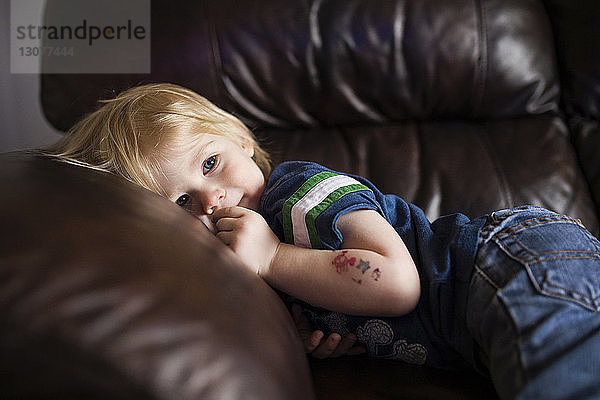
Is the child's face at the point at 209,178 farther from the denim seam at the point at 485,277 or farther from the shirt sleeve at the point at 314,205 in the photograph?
the denim seam at the point at 485,277

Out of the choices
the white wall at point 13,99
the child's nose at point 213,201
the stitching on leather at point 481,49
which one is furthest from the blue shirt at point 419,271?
the white wall at point 13,99

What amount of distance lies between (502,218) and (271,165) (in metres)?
0.54

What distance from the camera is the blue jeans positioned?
0.59 meters

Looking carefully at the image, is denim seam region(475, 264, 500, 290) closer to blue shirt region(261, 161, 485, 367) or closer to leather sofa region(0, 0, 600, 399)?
blue shirt region(261, 161, 485, 367)

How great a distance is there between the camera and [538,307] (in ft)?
2.17

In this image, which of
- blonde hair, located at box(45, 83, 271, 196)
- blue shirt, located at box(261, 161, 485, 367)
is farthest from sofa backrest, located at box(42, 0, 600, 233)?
blue shirt, located at box(261, 161, 485, 367)

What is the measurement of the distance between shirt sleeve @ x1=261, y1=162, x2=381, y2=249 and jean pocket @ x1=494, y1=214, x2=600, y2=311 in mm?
203

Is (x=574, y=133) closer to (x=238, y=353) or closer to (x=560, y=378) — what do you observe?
(x=560, y=378)

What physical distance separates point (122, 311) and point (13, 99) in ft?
4.91

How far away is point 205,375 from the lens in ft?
1.60

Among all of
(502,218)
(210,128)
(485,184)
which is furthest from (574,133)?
(210,128)

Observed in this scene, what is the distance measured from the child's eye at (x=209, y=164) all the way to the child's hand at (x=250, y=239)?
→ 11 cm

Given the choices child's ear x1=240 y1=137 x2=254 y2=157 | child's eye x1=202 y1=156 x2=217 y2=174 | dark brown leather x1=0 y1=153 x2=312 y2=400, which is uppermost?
dark brown leather x1=0 y1=153 x2=312 y2=400

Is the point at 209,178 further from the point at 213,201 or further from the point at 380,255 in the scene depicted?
the point at 380,255
